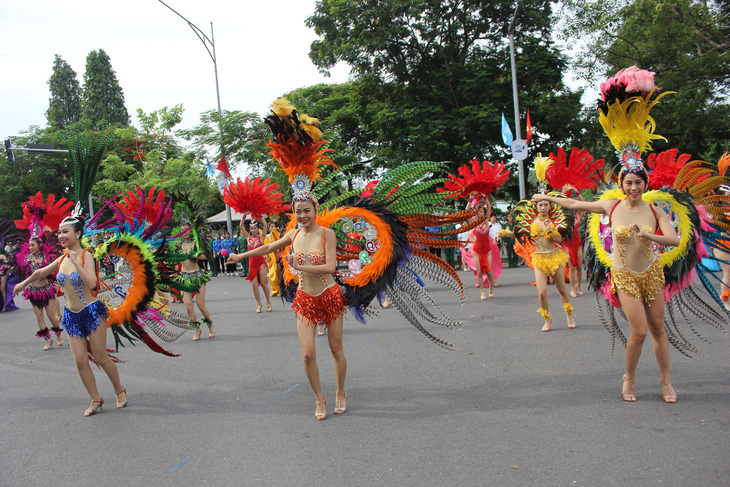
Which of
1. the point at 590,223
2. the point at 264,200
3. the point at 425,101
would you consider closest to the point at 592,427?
the point at 590,223

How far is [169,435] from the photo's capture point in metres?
4.29

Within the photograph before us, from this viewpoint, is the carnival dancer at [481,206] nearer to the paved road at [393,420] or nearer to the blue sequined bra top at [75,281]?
the paved road at [393,420]

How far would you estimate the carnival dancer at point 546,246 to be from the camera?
23.5 feet

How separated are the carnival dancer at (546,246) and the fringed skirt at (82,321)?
5197mm

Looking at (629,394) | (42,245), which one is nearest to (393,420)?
(629,394)

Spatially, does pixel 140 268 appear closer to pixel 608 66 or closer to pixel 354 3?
pixel 354 3

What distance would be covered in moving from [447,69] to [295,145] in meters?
15.6

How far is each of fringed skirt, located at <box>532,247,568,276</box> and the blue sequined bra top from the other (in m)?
5.45

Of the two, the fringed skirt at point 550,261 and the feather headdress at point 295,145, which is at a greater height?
the feather headdress at point 295,145

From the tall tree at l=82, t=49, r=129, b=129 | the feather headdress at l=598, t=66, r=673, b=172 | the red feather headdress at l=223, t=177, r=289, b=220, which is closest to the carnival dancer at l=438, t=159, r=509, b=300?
the feather headdress at l=598, t=66, r=673, b=172

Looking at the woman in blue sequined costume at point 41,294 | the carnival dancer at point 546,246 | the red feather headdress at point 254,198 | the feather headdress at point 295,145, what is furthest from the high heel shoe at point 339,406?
the woman in blue sequined costume at point 41,294

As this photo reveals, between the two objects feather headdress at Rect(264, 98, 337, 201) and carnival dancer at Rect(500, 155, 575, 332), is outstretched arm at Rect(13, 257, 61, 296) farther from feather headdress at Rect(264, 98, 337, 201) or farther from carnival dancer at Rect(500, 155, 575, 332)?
carnival dancer at Rect(500, 155, 575, 332)

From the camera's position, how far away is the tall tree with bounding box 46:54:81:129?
4422cm

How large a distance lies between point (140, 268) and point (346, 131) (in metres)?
18.1
